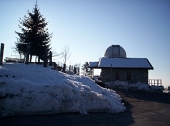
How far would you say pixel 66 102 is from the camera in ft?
26.6

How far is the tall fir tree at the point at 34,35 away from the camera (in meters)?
21.6

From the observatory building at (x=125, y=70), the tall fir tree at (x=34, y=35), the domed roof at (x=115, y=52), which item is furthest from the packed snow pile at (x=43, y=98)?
the domed roof at (x=115, y=52)

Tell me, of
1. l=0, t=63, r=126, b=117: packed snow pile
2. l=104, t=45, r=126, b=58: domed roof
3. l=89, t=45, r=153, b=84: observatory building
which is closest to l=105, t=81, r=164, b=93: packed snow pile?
l=89, t=45, r=153, b=84: observatory building

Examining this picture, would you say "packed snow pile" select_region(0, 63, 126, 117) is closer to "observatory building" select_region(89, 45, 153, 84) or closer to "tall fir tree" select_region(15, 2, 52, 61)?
"tall fir tree" select_region(15, 2, 52, 61)

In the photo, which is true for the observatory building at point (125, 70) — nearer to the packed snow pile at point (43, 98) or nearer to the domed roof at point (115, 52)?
the domed roof at point (115, 52)

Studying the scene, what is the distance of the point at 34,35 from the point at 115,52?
65.7ft

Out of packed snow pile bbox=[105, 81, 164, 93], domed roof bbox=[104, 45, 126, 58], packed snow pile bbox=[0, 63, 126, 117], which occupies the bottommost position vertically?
packed snow pile bbox=[105, 81, 164, 93]

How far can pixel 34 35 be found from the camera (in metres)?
21.8

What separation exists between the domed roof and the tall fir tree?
17143 millimetres

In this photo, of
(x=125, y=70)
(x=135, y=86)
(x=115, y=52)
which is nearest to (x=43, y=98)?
(x=135, y=86)

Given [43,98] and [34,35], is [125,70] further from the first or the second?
[43,98]

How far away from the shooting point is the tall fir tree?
70.8ft

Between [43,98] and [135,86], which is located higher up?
[43,98]

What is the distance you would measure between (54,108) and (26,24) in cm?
1773
